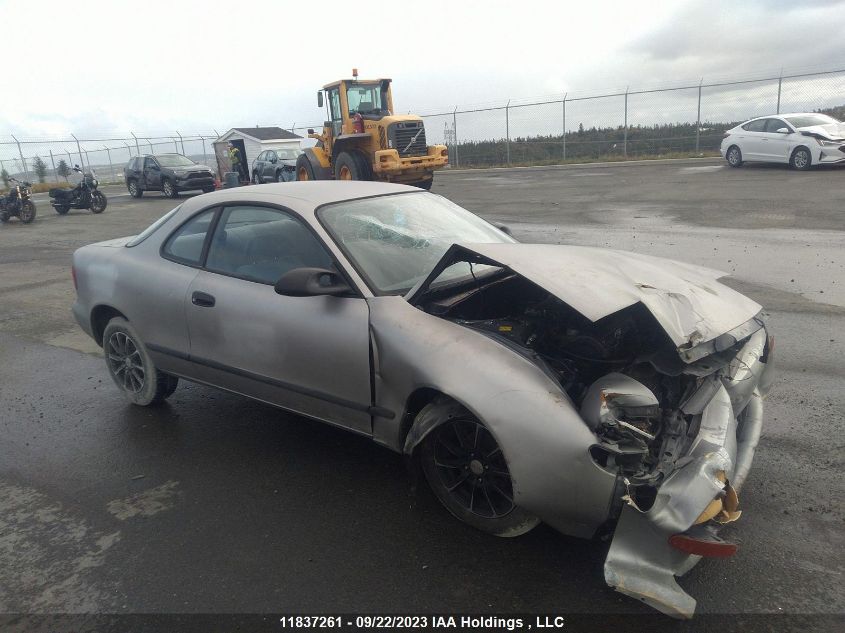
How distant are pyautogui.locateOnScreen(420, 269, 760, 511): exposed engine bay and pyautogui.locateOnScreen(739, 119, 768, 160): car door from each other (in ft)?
59.6

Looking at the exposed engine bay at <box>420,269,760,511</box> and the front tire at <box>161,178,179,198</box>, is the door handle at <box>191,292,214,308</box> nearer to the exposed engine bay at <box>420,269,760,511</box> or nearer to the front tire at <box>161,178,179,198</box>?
the exposed engine bay at <box>420,269,760,511</box>

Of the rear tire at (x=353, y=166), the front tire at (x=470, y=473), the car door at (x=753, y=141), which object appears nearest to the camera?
the front tire at (x=470, y=473)

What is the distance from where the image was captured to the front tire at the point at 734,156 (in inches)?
762

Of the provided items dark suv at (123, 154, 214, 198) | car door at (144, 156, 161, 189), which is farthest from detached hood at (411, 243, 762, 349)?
car door at (144, 156, 161, 189)

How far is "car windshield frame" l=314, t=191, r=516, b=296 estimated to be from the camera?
338 centimetres

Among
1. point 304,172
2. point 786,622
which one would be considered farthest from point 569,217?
point 786,622

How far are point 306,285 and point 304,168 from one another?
1701cm

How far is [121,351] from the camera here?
4625 millimetres

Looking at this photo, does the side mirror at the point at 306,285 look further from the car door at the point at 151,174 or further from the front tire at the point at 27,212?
the car door at the point at 151,174

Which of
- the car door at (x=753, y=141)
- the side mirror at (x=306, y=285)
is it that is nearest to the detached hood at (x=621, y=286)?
the side mirror at (x=306, y=285)

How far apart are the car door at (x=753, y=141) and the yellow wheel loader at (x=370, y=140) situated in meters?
9.02

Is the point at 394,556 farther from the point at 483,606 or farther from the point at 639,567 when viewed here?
the point at 639,567

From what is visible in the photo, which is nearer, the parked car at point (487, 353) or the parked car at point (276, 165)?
the parked car at point (487, 353)

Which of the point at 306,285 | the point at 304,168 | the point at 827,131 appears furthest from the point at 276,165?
the point at 306,285
